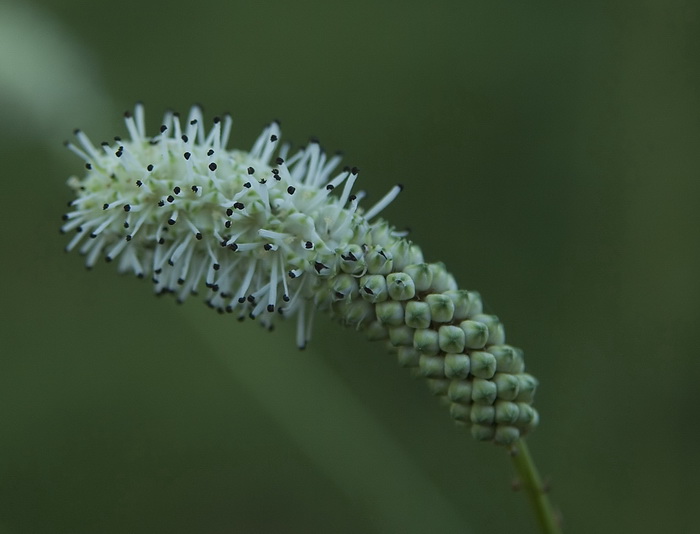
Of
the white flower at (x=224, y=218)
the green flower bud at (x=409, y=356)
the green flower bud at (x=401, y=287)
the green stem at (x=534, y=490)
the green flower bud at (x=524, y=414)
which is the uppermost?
the white flower at (x=224, y=218)

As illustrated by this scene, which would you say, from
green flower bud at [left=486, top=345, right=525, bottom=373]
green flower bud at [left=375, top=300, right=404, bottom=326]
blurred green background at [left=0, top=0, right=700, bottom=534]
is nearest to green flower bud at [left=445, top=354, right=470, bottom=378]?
green flower bud at [left=486, top=345, right=525, bottom=373]

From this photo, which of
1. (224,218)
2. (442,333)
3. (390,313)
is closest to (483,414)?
(442,333)

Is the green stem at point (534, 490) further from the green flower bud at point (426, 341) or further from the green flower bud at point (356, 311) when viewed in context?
the green flower bud at point (356, 311)

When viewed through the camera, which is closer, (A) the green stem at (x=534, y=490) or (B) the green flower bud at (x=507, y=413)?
(B) the green flower bud at (x=507, y=413)

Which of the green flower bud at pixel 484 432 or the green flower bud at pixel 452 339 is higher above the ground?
the green flower bud at pixel 452 339

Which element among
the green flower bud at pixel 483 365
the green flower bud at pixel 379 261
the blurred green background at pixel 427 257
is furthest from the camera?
the blurred green background at pixel 427 257

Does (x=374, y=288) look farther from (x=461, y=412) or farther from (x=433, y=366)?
(x=461, y=412)

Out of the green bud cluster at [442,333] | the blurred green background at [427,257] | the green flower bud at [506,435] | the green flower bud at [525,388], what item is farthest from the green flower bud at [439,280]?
the blurred green background at [427,257]
